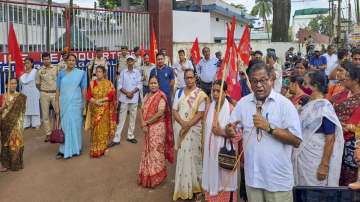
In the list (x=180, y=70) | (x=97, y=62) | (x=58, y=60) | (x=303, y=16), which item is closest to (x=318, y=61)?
(x=180, y=70)

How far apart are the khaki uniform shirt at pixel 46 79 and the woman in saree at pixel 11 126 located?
4.98 feet

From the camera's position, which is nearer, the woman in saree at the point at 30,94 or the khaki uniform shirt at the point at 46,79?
the khaki uniform shirt at the point at 46,79

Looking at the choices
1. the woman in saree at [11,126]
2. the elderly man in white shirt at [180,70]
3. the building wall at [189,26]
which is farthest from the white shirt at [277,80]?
the building wall at [189,26]

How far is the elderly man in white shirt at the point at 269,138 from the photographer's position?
3.13 meters

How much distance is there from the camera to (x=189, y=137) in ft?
17.1

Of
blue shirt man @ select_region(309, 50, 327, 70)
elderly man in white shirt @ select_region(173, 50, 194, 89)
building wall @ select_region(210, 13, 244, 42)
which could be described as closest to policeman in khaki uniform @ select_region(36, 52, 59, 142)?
elderly man in white shirt @ select_region(173, 50, 194, 89)

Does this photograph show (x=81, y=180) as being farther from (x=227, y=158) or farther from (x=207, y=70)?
(x=207, y=70)

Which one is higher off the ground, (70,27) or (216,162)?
(70,27)

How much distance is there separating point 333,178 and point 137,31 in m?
8.35

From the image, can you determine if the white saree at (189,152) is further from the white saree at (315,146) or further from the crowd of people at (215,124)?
the white saree at (315,146)

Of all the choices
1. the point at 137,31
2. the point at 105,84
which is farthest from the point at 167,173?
the point at 137,31

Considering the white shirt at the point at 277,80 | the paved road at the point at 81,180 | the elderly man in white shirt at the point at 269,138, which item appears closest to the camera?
the elderly man in white shirt at the point at 269,138

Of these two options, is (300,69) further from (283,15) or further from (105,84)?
(283,15)

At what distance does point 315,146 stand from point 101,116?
3894 millimetres
